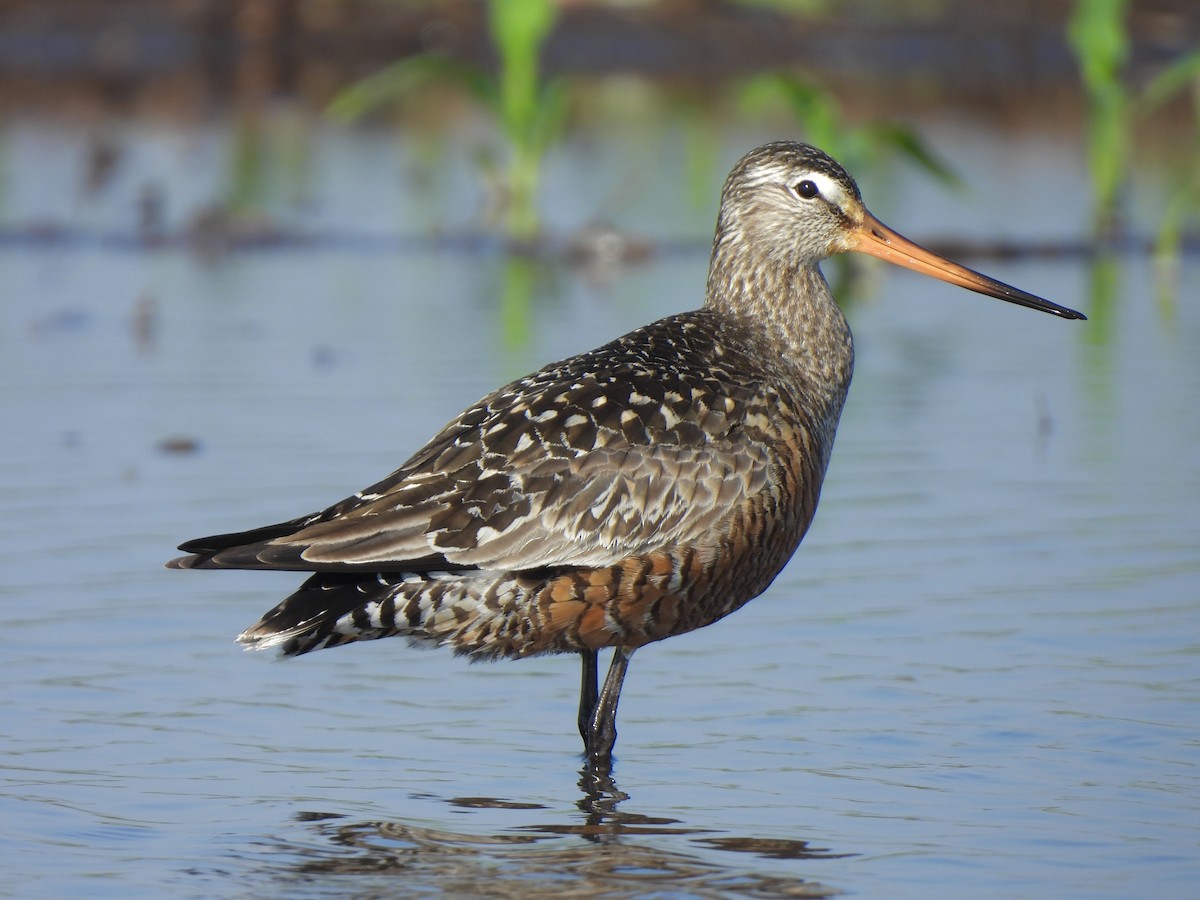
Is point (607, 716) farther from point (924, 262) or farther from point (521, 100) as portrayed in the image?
point (521, 100)

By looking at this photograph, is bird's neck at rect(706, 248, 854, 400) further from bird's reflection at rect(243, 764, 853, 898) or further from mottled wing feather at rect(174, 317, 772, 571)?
bird's reflection at rect(243, 764, 853, 898)

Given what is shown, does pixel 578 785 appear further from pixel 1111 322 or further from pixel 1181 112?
pixel 1181 112

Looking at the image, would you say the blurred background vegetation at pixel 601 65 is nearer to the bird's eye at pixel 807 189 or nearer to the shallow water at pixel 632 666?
the shallow water at pixel 632 666

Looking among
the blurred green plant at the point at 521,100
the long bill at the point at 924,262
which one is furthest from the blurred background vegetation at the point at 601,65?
the long bill at the point at 924,262

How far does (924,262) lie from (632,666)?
1518 millimetres

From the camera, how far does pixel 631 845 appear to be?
5.12 m

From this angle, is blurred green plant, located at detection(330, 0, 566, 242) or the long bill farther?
blurred green plant, located at detection(330, 0, 566, 242)

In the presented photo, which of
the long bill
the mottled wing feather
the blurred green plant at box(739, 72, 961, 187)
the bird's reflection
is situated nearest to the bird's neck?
the long bill

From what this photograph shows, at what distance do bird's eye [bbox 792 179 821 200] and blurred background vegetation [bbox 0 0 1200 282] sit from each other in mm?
8927

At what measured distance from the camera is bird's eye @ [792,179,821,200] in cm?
650

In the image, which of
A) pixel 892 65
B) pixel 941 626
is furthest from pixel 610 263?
pixel 892 65

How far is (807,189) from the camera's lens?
6512 mm

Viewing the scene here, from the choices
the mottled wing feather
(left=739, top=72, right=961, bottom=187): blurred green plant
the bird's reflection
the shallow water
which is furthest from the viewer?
(left=739, top=72, right=961, bottom=187): blurred green plant

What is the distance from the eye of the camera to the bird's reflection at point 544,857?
15.9 feet
